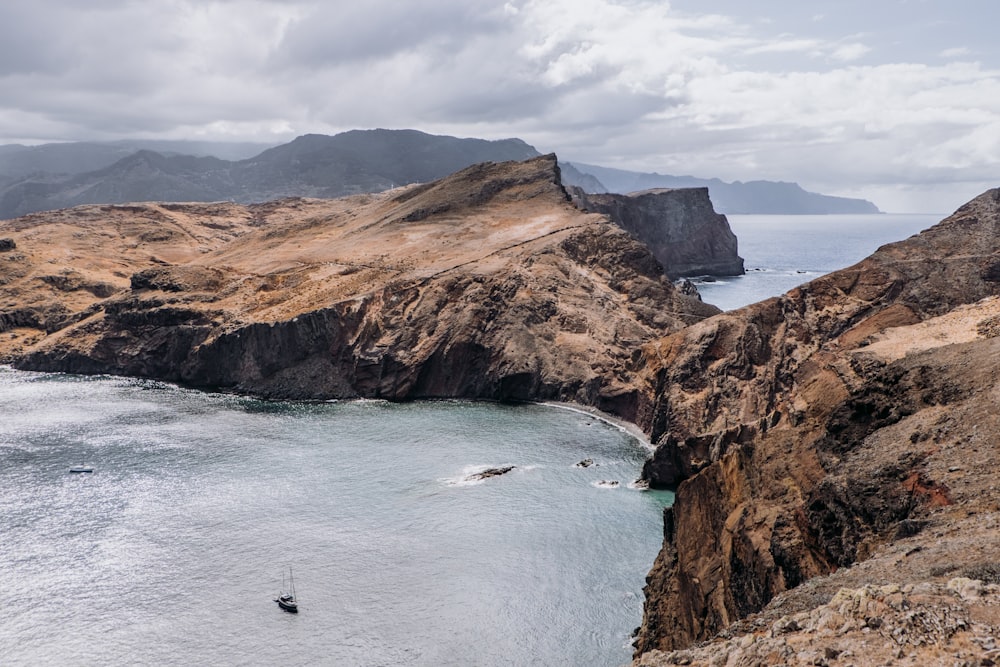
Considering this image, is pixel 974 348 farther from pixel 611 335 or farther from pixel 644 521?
pixel 611 335

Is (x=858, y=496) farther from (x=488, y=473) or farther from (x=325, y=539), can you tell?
(x=488, y=473)

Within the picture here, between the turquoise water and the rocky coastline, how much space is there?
9106 millimetres

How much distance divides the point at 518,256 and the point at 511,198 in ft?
128

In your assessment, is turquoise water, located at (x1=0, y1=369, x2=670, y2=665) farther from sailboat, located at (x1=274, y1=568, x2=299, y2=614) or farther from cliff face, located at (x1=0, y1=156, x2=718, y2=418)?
cliff face, located at (x1=0, y1=156, x2=718, y2=418)

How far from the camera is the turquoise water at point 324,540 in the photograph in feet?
177

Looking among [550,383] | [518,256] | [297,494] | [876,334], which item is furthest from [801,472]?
[518,256]

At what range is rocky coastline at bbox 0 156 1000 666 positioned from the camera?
3120 cm

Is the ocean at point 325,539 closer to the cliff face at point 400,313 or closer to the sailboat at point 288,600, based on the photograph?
the sailboat at point 288,600

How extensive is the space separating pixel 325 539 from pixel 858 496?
153 ft

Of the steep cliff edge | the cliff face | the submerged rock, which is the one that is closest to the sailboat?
the steep cliff edge

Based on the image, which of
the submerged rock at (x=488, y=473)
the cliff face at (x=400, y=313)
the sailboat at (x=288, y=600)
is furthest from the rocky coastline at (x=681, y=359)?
the sailboat at (x=288, y=600)

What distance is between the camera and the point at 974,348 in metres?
→ 43.1

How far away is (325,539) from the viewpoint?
226 feet

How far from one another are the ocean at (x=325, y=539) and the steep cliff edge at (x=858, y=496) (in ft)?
40.2
